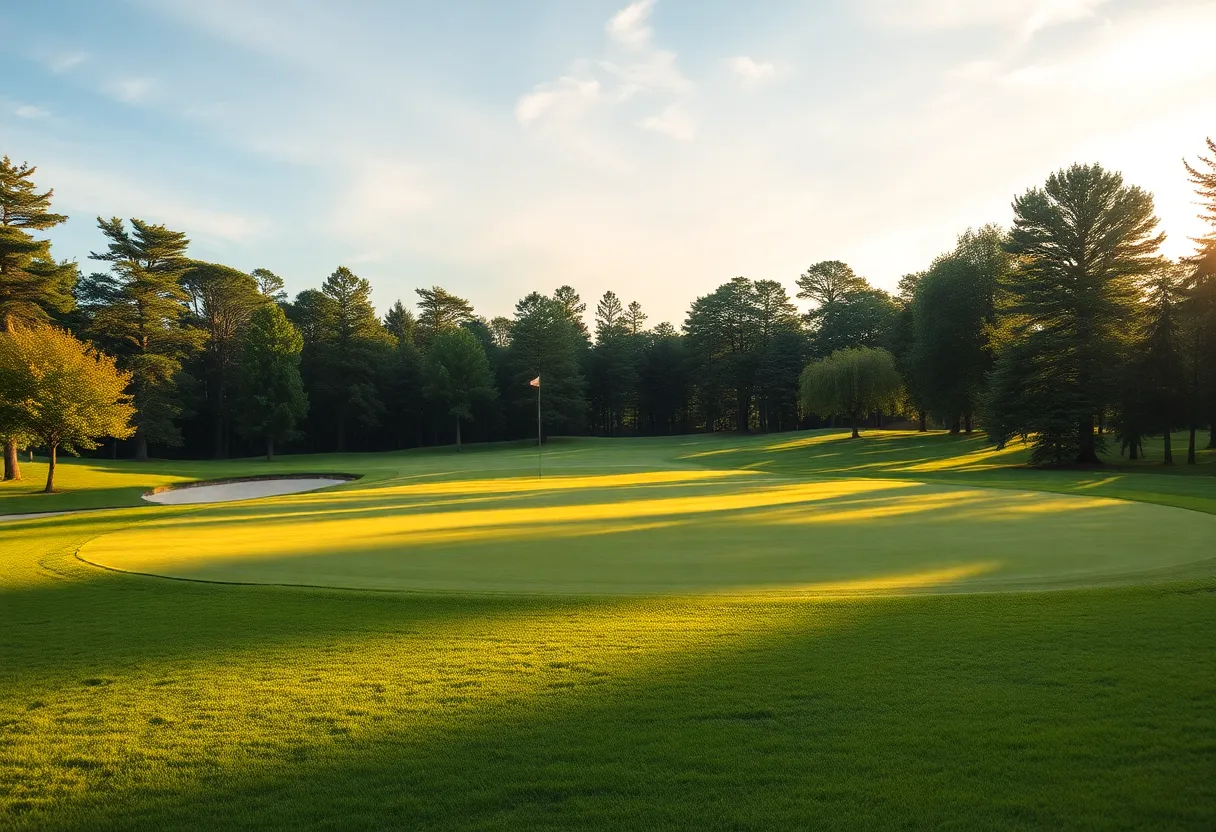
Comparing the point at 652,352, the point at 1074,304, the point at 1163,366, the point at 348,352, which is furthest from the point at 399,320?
the point at 1163,366

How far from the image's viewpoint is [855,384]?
52.3 meters

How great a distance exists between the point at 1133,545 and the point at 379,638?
1167 centimetres

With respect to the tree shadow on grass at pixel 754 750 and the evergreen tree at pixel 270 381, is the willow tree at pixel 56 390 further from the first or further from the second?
the tree shadow on grass at pixel 754 750

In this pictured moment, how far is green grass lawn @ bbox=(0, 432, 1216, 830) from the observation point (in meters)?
3.65

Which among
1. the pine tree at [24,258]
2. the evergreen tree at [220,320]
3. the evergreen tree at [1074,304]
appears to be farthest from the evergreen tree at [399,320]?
the evergreen tree at [1074,304]

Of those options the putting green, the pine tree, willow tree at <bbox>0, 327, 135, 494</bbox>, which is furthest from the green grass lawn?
the pine tree

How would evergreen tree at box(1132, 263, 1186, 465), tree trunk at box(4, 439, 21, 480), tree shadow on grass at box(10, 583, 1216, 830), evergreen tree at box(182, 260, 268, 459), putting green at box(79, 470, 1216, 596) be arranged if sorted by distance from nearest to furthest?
tree shadow on grass at box(10, 583, 1216, 830) → putting green at box(79, 470, 1216, 596) → tree trunk at box(4, 439, 21, 480) → evergreen tree at box(1132, 263, 1186, 465) → evergreen tree at box(182, 260, 268, 459)

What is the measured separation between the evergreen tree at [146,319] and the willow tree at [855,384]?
159 ft

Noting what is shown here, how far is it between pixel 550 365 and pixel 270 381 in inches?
1048

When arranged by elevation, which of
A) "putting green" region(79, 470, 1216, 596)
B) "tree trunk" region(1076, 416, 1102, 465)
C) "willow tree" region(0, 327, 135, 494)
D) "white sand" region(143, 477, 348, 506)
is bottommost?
"white sand" region(143, 477, 348, 506)

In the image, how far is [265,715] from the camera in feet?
16.0

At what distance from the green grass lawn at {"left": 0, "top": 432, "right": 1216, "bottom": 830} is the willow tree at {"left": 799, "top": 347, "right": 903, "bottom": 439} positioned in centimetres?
4061

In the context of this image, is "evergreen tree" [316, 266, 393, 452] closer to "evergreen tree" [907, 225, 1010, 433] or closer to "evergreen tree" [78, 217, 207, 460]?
"evergreen tree" [78, 217, 207, 460]

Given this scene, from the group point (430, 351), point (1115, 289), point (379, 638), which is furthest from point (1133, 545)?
point (430, 351)
